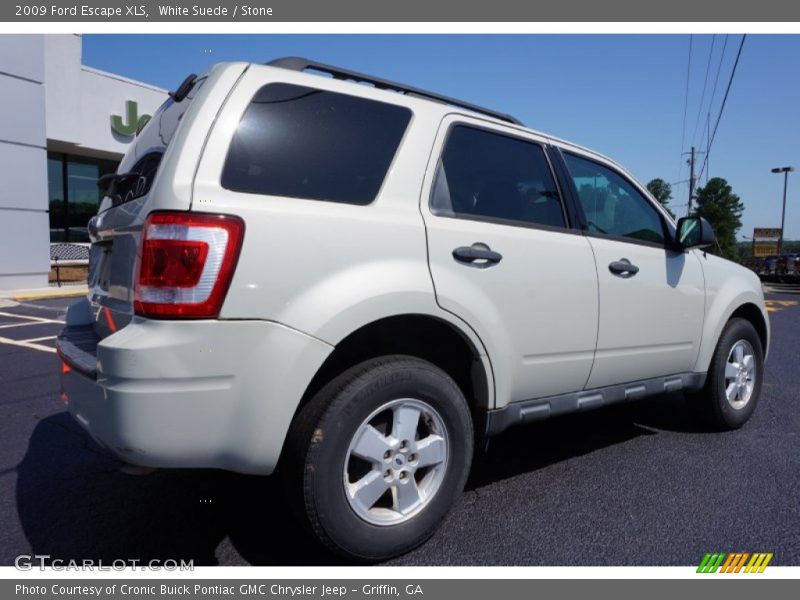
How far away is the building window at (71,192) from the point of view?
59.1 ft

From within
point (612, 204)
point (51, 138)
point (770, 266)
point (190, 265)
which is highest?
point (51, 138)

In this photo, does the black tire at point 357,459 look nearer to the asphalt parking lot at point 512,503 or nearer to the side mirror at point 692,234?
the asphalt parking lot at point 512,503

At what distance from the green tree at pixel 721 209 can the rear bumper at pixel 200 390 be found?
2360 inches

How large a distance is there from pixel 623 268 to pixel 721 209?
198 ft

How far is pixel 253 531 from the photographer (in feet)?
9.11

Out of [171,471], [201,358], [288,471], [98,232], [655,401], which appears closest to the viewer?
[201,358]

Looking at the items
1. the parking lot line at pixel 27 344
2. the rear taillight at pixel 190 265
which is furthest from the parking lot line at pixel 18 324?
the rear taillight at pixel 190 265

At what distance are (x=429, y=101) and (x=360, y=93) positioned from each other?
15.4 inches

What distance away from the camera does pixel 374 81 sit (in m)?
2.81

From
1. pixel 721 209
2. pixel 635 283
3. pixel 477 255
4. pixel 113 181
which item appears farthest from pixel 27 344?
pixel 721 209

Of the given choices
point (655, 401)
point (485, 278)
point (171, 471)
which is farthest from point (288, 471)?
point (655, 401)

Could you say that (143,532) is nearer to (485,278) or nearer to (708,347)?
(485,278)

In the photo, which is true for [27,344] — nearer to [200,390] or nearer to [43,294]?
[43,294]

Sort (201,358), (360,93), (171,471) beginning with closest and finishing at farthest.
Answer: (201,358) < (360,93) < (171,471)
